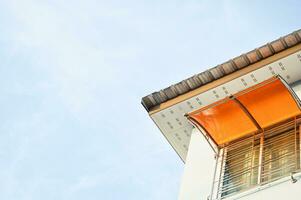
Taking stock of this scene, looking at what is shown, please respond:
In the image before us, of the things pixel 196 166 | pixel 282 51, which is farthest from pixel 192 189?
pixel 282 51

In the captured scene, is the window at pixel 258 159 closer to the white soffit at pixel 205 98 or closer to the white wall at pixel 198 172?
the white wall at pixel 198 172

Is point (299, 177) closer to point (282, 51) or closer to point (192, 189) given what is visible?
point (192, 189)

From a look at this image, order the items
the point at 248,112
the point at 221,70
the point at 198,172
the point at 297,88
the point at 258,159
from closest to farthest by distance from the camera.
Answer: the point at 258,159 < the point at 198,172 < the point at 248,112 < the point at 297,88 < the point at 221,70

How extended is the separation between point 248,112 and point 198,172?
3.00ft

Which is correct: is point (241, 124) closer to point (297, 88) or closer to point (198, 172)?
point (198, 172)

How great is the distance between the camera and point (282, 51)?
23.8 ft

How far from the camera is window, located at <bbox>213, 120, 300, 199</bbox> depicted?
579 cm

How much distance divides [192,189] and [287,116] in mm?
1363

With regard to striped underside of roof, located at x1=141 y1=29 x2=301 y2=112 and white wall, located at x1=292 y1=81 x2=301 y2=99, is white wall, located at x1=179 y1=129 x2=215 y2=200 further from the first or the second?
white wall, located at x1=292 y1=81 x2=301 y2=99

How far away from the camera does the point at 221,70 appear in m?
7.53

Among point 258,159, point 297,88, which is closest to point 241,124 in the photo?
point 258,159

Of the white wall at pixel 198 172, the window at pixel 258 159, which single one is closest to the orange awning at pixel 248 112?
the window at pixel 258 159

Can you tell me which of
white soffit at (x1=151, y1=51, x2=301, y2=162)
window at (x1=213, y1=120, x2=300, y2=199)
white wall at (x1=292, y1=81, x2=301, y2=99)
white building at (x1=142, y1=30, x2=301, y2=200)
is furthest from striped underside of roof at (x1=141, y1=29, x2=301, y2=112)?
window at (x1=213, y1=120, x2=300, y2=199)

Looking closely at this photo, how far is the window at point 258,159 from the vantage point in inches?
228
